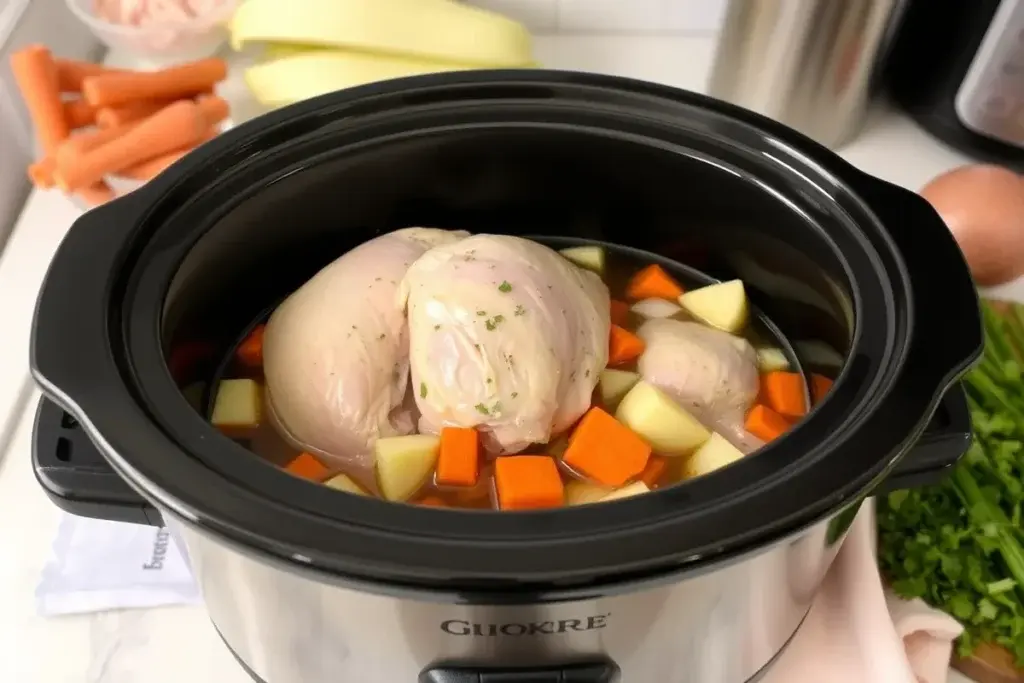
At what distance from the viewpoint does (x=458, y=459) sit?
70 cm

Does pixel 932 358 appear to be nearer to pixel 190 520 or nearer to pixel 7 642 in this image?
pixel 190 520

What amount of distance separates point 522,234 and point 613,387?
0.20 m

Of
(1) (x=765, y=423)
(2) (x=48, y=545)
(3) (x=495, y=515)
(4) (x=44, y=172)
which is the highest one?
(3) (x=495, y=515)

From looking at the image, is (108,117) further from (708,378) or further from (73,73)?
(708,378)

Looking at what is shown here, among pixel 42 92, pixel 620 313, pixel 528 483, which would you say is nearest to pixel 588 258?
pixel 620 313

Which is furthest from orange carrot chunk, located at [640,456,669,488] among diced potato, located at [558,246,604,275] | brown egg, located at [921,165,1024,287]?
brown egg, located at [921,165,1024,287]

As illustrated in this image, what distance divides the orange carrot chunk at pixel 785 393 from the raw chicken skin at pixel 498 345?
15 cm

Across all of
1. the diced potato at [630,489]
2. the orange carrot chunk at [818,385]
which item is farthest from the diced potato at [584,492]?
the orange carrot chunk at [818,385]

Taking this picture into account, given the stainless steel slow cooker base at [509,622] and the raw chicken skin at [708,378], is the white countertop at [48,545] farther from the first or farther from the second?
the raw chicken skin at [708,378]

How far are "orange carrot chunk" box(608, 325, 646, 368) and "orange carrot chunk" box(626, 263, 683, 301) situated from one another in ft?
0.25

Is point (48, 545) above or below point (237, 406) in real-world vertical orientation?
below

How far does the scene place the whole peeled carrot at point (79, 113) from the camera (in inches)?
45.1

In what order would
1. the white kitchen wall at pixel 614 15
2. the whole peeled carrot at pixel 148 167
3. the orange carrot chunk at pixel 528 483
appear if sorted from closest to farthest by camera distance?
the orange carrot chunk at pixel 528 483 → the whole peeled carrot at pixel 148 167 → the white kitchen wall at pixel 614 15

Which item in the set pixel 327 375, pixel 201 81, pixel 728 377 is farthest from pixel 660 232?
pixel 201 81
